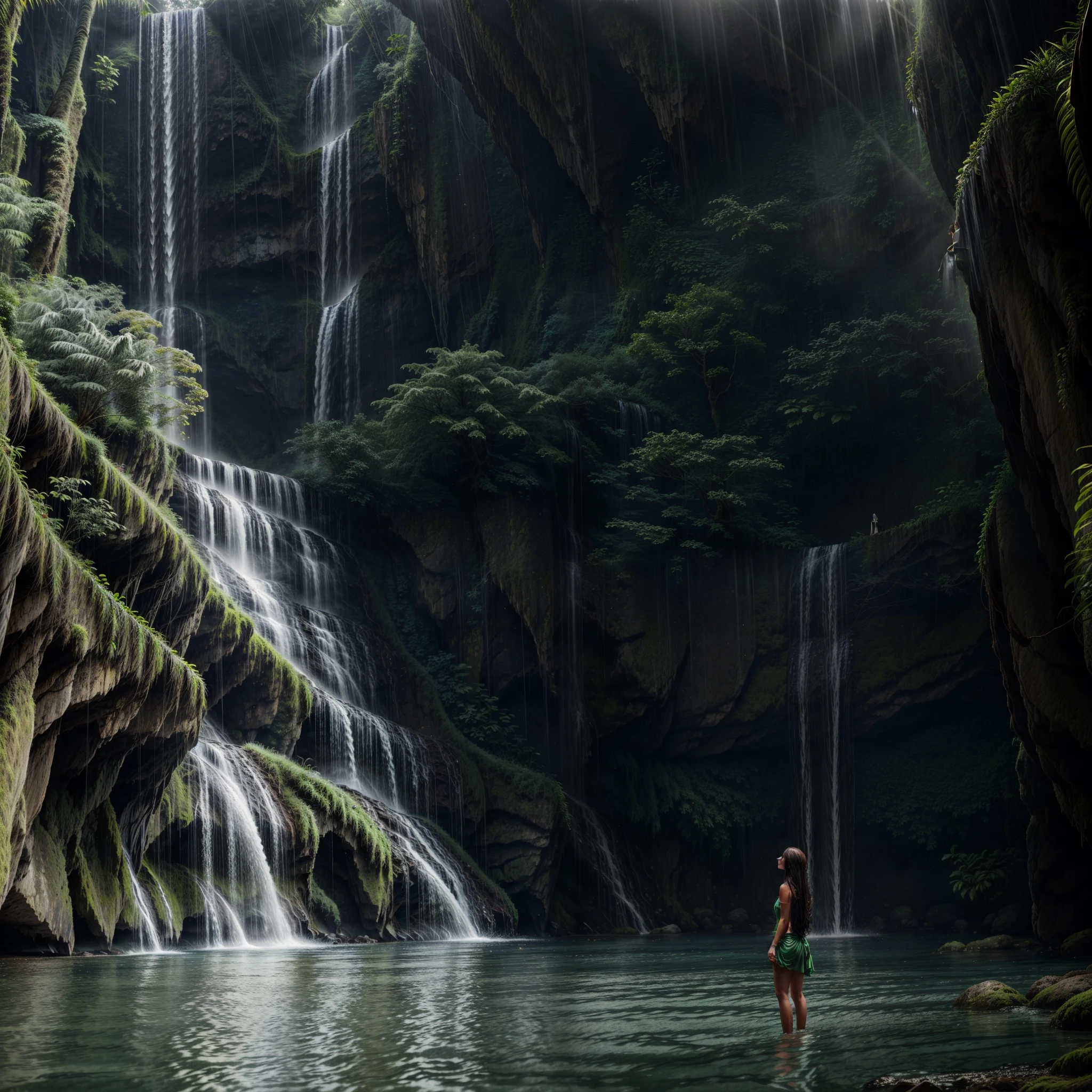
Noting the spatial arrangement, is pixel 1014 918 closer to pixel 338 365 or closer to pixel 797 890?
pixel 797 890

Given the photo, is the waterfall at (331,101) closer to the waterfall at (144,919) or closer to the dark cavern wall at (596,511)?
the dark cavern wall at (596,511)

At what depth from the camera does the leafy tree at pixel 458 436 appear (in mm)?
31125

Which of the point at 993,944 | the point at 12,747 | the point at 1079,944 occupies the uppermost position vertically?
the point at 12,747

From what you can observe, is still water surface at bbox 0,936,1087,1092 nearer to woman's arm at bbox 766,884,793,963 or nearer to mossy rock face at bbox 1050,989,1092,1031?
mossy rock face at bbox 1050,989,1092,1031

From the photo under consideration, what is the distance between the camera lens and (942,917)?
96.5 ft

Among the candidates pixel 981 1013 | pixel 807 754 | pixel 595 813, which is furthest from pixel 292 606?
pixel 981 1013

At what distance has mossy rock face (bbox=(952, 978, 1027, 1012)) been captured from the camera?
29.6 ft

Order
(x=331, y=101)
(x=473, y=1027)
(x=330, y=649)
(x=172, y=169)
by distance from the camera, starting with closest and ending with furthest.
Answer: (x=473, y=1027), (x=330, y=649), (x=172, y=169), (x=331, y=101)

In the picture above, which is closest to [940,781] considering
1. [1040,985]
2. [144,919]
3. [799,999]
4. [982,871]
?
[982,871]

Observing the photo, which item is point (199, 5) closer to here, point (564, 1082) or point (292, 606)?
point (292, 606)

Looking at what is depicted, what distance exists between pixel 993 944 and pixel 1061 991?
12.2 m

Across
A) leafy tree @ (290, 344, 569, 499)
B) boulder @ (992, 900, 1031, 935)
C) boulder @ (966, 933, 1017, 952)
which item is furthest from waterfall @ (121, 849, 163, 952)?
boulder @ (992, 900, 1031, 935)

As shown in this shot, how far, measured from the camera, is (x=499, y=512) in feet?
104

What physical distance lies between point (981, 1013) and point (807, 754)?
72.7 feet
